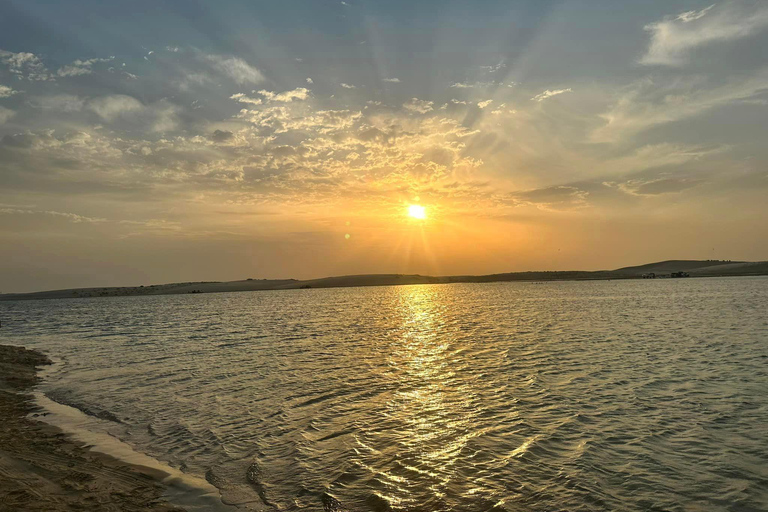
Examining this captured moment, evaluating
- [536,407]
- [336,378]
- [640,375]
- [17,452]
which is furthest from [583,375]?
[17,452]

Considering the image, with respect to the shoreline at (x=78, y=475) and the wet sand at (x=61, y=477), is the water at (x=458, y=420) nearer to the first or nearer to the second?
the shoreline at (x=78, y=475)

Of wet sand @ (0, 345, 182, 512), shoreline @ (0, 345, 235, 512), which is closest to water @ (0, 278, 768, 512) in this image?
shoreline @ (0, 345, 235, 512)

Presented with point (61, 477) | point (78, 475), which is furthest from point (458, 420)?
point (61, 477)

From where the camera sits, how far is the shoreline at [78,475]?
8852mm

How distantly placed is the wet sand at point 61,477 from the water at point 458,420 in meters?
1.34

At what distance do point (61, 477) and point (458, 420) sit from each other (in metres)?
10.6

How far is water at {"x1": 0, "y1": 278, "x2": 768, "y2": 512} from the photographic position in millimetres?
9570

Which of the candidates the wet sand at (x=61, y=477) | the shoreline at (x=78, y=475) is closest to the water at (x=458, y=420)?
the shoreline at (x=78, y=475)

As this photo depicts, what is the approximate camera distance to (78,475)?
10.3 meters

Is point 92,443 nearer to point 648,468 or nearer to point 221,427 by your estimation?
point 221,427

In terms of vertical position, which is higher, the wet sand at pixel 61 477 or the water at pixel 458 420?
the wet sand at pixel 61 477

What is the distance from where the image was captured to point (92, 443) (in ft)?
43.4

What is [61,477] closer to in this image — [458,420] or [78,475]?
[78,475]

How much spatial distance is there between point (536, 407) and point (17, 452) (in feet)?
50.2
